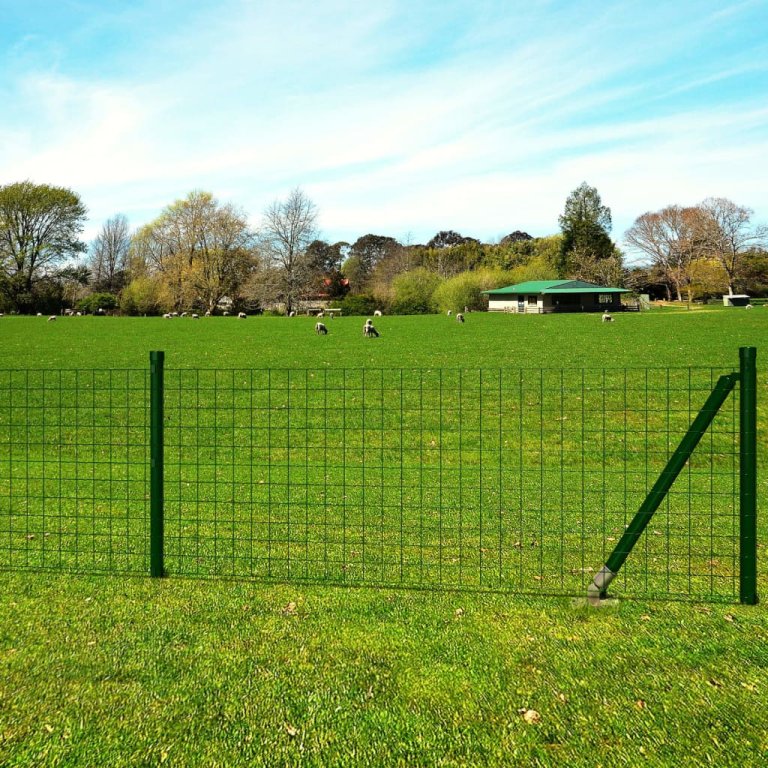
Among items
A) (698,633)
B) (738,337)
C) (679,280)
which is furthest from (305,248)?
(698,633)

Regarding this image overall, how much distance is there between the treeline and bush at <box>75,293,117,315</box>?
9 centimetres

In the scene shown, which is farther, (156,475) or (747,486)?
(156,475)

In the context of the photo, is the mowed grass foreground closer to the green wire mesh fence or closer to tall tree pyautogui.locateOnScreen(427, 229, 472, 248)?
the green wire mesh fence

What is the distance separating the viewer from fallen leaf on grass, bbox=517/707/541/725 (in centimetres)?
365

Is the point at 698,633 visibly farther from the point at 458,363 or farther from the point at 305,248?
the point at 305,248

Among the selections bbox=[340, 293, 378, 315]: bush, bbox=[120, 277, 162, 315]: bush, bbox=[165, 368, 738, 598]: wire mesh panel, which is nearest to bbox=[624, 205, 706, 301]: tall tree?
bbox=[340, 293, 378, 315]: bush

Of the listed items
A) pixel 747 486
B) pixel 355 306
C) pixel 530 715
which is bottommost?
pixel 530 715

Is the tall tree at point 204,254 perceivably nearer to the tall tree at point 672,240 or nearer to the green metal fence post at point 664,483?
the tall tree at point 672,240

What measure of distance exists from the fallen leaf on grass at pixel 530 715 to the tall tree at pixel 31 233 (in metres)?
67.6

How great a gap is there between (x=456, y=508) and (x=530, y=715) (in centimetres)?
506

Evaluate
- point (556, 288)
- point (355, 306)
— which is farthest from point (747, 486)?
point (556, 288)

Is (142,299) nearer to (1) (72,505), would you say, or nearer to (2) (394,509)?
(1) (72,505)

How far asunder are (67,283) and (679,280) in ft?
207

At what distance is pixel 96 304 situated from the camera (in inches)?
2621
